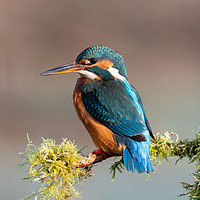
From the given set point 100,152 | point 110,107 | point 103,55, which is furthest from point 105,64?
point 100,152

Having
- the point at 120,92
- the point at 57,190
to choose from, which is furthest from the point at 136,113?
the point at 57,190

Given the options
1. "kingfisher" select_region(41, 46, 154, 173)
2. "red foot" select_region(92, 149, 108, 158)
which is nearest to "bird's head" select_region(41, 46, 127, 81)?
"kingfisher" select_region(41, 46, 154, 173)

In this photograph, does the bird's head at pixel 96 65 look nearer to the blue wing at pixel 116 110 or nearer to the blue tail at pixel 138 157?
the blue wing at pixel 116 110

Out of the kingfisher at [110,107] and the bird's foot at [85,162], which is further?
the kingfisher at [110,107]

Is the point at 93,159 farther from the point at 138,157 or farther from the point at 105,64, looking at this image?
the point at 105,64

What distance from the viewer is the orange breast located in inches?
42.2

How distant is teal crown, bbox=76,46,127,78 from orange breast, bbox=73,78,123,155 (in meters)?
0.09

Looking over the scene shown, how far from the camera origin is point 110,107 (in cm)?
105

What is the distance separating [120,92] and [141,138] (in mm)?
179

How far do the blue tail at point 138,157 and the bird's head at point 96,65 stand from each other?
259mm

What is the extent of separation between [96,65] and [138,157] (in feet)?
1.13

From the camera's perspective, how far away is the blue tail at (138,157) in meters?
1.00

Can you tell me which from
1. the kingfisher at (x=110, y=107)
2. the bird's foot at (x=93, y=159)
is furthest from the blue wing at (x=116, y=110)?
the bird's foot at (x=93, y=159)

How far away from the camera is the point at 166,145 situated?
1037mm
